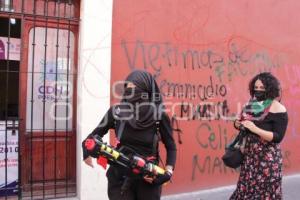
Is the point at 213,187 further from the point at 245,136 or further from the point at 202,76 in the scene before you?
the point at 245,136

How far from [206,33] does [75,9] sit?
1.98 metres

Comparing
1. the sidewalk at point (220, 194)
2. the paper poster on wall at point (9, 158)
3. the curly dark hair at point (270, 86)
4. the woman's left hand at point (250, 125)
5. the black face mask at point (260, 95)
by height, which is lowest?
the sidewalk at point (220, 194)

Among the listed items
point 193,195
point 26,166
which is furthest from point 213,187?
point 26,166

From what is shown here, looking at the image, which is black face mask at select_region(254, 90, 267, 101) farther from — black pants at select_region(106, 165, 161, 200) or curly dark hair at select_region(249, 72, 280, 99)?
black pants at select_region(106, 165, 161, 200)

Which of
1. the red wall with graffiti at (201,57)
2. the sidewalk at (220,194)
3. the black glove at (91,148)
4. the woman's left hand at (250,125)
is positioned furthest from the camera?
the sidewalk at (220,194)

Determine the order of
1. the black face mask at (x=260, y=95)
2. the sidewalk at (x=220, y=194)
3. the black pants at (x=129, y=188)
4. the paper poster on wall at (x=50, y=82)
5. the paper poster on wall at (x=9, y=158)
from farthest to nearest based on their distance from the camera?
1. the sidewalk at (x=220, y=194)
2. the paper poster on wall at (x=50, y=82)
3. the paper poster on wall at (x=9, y=158)
4. the black face mask at (x=260, y=95)
5. the black pants at (x=129, y=188)

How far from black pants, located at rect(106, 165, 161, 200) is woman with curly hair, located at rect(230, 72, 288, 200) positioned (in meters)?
1.10

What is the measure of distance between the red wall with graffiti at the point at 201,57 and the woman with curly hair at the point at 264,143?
201 cm

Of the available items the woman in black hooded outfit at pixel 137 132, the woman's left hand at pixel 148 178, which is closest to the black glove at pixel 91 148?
the woman in black hooded outfit at pixel 137 132

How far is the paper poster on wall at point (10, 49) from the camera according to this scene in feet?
16.7

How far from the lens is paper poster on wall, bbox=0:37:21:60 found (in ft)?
16.7

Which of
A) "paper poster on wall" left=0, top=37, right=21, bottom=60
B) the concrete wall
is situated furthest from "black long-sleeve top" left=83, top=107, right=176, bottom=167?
"paper poster on wall" left=0, top=37, right=21, bottom=60

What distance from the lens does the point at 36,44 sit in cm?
523

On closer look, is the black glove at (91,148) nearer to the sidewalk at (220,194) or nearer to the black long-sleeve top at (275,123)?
the black long-sleeve top at (275,123)
